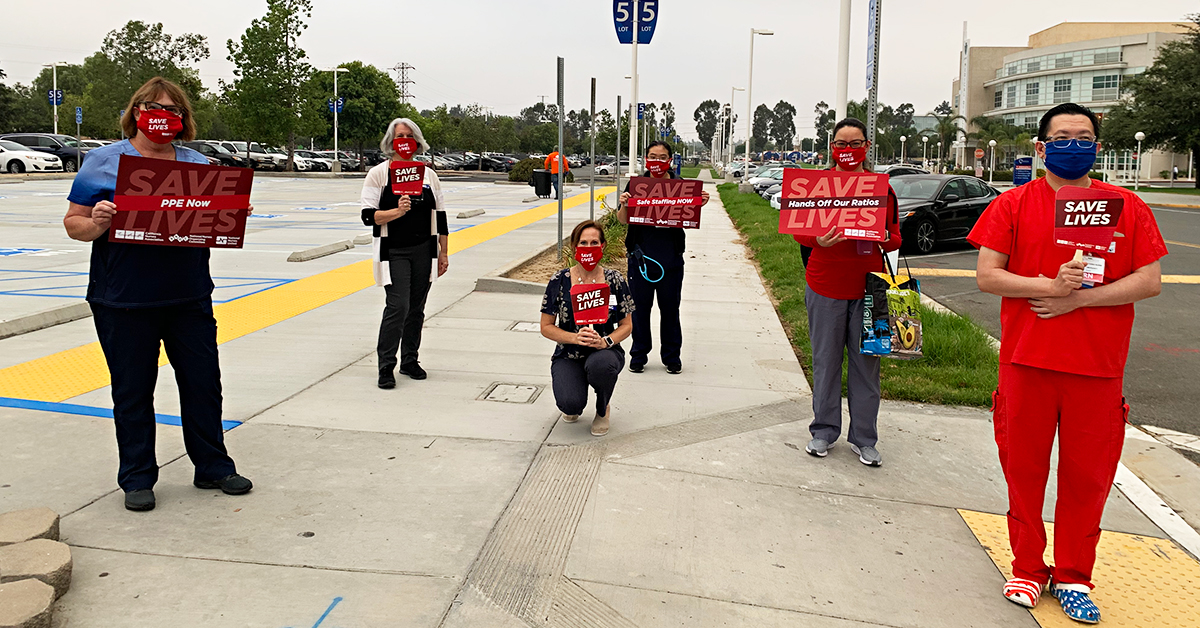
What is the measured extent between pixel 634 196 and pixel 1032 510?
170 inches

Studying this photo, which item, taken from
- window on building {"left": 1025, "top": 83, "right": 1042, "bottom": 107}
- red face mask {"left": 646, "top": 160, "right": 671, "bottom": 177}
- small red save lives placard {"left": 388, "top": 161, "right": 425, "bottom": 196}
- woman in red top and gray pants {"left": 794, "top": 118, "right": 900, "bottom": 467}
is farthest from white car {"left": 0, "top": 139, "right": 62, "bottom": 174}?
window on building {"left": 1025, "top": 83, "right": 1042, "bottom": 107}

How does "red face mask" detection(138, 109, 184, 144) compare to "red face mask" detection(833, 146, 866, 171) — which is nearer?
"red face mask" detection(138, 109, 184, 144)

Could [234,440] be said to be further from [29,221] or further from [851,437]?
[29,221]

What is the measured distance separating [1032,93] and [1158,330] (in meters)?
109

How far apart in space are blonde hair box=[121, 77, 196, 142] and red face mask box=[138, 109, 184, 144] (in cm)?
7

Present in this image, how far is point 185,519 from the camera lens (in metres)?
4.36

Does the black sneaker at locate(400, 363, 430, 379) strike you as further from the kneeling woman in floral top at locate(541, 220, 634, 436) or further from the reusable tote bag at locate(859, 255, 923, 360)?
the reusable tote bag at locate(859, 255, 923, 360)

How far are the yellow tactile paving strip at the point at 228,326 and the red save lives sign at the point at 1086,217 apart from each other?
609cm

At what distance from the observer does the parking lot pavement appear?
724 cm

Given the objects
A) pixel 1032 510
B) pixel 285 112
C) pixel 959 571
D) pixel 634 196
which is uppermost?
pixel 285 112

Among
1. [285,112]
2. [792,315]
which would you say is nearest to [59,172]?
[285,112]

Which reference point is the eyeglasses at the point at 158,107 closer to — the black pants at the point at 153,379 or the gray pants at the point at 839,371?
the black pants at the point at 153,379

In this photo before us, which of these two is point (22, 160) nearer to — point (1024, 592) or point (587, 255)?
point (587, 255)

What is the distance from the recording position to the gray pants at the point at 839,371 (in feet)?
17.8
